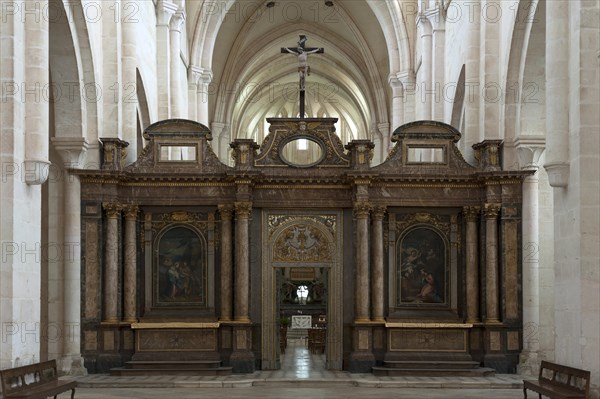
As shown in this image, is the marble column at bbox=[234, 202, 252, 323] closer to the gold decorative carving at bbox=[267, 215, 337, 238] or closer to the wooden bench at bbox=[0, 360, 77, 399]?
the gold decorative carving at bbox=[267, 215, 337, 238]

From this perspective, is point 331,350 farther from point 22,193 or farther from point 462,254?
point 22,193

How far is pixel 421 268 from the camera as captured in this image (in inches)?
816

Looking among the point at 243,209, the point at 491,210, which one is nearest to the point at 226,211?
the point at 243,209

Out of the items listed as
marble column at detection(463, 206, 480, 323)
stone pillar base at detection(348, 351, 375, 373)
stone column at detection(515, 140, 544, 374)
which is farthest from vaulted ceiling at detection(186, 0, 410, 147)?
stone pillar base at detection(348, 351, 375, 373)

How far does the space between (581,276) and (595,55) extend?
3377 mm

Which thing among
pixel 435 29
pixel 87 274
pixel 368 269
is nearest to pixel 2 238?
pixel 87 274

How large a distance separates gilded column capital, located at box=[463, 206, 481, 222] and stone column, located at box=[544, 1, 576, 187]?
5.12m

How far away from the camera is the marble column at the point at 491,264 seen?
2027 cm

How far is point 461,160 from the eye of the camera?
817 inches

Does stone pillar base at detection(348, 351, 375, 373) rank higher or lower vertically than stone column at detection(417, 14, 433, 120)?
lower

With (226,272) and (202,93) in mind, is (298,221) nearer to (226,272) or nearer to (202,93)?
(226,272)

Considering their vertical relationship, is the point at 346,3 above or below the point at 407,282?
above

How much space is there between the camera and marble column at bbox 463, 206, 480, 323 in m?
20.4

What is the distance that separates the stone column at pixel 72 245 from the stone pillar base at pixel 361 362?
5.63 meters
